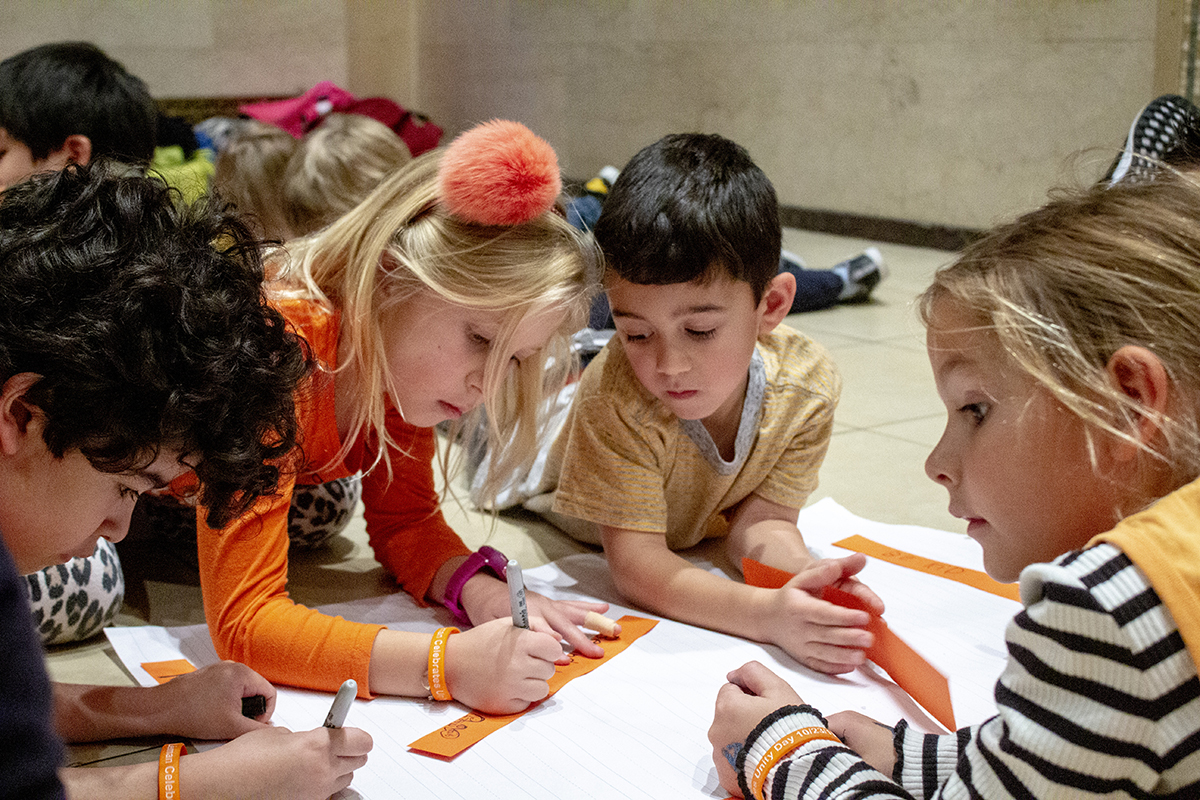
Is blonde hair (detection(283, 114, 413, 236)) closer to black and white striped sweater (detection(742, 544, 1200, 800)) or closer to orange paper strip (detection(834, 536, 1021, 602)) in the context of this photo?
orange paper strip (detection(834, 536, 1021, 602))

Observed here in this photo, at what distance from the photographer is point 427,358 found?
1088mm

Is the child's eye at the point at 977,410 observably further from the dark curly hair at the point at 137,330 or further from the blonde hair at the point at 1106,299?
the dark curly hair at the point at 137,330

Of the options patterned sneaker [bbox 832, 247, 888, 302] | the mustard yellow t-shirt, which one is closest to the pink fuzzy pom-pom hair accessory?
the mustard yellow t-shirt

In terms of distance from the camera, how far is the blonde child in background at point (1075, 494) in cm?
Answer: 53

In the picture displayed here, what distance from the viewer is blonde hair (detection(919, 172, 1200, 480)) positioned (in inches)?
23.5

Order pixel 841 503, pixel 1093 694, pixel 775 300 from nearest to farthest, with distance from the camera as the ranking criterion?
pixel 1093 694, pixel 775 300, pixel 841 503

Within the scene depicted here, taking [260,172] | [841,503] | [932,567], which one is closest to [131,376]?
[932,567]

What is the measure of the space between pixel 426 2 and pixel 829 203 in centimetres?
233

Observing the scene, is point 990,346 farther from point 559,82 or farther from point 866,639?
point 559,82

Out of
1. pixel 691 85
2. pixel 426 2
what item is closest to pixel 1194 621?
pixel 691 85

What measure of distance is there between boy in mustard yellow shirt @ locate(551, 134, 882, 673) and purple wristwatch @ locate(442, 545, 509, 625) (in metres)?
0.09

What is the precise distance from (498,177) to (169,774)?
0.56 m

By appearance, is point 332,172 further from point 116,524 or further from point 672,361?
point 116,524

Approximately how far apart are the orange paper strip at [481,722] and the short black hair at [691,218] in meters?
0.36
